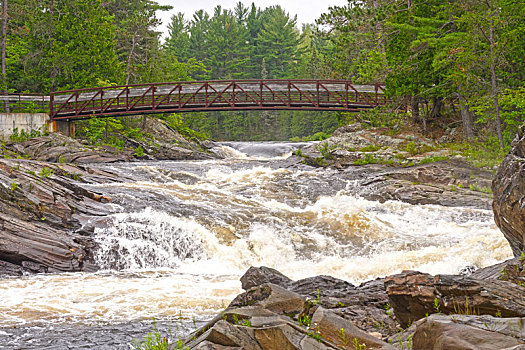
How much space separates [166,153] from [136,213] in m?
17.8

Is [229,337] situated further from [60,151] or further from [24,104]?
[24,104]

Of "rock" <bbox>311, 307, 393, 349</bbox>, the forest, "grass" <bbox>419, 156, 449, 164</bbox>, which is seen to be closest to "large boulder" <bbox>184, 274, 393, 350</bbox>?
"rock" <bbox>311, 307, 393, 349</bbox>

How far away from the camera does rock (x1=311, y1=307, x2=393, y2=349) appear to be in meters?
4.39

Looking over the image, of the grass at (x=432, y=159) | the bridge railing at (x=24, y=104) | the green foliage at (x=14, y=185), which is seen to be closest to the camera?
the green foliage at (x=14, y=185)

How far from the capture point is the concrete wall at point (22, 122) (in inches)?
1100

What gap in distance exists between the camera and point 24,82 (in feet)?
110

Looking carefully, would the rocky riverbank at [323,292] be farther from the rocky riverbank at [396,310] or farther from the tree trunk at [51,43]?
the tree trunk at [51,43]

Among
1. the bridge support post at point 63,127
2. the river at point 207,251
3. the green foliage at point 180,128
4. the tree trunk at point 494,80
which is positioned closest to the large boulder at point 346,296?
the river at point 207,251

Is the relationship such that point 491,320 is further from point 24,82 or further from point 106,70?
point 24,82

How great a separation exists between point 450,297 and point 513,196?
2.64m

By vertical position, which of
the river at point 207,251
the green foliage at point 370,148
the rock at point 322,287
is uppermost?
the green foliage at point 370,148

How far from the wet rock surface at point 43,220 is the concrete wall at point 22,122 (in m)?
16.1

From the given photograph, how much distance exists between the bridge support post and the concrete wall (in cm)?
38

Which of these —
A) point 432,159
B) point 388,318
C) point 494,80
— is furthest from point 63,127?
point 388,318
